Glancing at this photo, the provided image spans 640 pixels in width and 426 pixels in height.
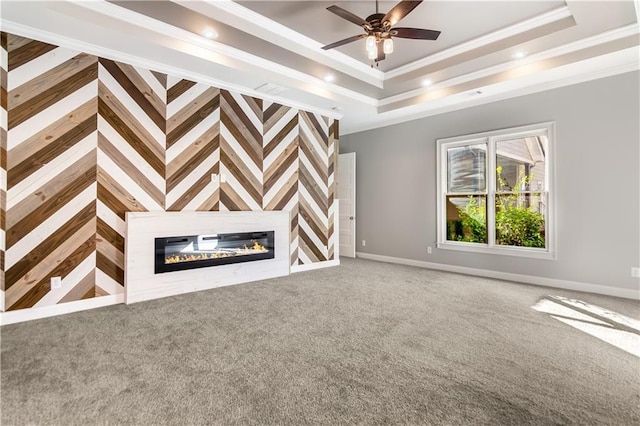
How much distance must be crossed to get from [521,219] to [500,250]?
547 millimetres

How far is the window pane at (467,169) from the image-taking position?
519 centimetres

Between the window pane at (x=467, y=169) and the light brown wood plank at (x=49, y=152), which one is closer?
the light brown wood plank at (x=49, y=152)

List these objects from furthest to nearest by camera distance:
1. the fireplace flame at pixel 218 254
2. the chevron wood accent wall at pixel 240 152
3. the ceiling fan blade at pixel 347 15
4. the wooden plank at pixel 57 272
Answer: the chevron wood accent wall at pixel 240 152 < the fireplace flame at pixel 218 254 < the wooden plank at pixel 57 272 < the ceiling fan blade at pixel 347 15

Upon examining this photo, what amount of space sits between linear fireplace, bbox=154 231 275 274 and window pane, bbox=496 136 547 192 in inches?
145

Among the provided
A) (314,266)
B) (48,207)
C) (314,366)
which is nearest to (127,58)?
(48,207)

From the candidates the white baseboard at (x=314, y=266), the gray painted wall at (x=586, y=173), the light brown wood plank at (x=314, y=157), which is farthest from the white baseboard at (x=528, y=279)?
the light brown wood plank at (x=314, y=157)

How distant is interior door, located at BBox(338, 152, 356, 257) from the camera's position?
6.76 m

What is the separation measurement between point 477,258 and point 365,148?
9.93 feet

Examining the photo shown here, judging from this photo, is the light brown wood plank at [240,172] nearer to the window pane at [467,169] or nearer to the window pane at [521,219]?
the window pane at [467,169]

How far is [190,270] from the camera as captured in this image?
13.2ft

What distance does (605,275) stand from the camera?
13.0 feet

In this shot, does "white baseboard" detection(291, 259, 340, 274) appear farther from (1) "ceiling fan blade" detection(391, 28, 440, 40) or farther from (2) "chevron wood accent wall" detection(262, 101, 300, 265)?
(1) "ceiling fan blade" detection(391, 28, 440, 40)

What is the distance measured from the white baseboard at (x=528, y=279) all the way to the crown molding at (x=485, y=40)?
10.4ft

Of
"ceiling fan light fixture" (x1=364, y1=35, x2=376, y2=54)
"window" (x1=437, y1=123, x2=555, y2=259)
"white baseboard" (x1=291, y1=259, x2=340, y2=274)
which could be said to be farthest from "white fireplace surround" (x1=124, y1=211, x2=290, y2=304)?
"window" (x1=437, y1=123, x2=555, y2=259)
